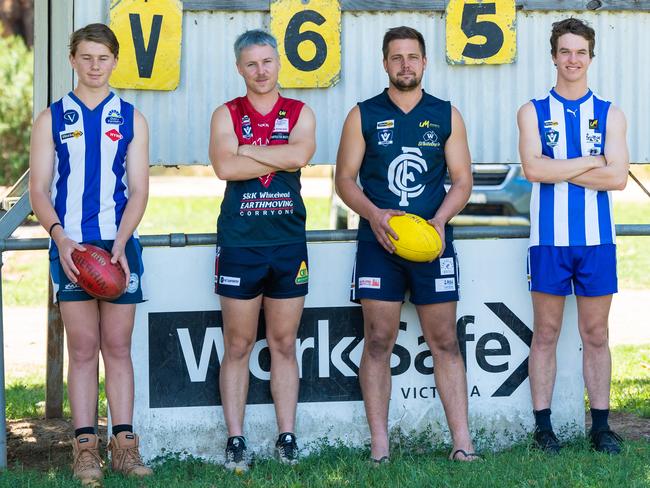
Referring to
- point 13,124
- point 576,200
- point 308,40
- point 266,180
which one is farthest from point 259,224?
point 13,124

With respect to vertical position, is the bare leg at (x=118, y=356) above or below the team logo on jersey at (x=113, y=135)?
below

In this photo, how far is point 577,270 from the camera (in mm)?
6133

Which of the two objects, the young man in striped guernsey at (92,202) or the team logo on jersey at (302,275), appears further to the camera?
the team logo on jersey at (302,275)

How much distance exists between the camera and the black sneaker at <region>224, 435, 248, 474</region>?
241 inches

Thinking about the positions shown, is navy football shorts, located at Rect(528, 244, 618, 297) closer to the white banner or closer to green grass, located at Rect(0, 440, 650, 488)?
the white banner

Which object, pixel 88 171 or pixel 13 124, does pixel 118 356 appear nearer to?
pixel 88 171

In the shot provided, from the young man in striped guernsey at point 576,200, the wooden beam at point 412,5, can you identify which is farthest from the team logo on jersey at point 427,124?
the wooden beam at point 412,5

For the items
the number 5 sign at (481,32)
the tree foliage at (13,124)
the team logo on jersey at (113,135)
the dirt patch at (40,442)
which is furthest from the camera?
the tree foliage at (13,124)

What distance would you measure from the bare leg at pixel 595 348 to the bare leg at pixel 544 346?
139 millimetres

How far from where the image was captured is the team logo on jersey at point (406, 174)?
6.06 meters

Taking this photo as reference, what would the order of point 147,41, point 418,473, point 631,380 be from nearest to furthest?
1. point 418,473
2. point 147,41
3. point 631,380

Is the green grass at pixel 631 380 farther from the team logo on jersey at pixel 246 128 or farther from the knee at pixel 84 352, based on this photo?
the knee at pixel 84 352

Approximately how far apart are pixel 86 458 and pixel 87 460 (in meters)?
0.01

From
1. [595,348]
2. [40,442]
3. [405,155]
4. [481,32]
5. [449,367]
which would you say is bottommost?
[40,442]
